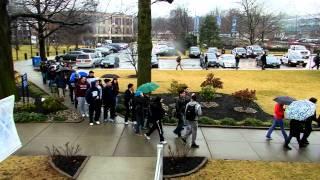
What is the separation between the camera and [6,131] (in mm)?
7121

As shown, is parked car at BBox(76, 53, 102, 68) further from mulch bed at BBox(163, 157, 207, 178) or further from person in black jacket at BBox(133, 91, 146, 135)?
mulch bed at BBox(163, 157, 207, 178)

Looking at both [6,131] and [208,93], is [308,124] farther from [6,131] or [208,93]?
[6,131]

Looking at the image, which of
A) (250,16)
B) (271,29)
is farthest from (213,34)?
(271,29)

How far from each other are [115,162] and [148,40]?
264 inches

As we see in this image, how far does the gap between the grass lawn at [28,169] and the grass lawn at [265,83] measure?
10.4 meters

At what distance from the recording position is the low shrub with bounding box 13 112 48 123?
13180 mm

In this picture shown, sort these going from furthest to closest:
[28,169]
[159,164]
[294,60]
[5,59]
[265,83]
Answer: [294,60] < [265,83] < [5,59] < [28,169] < [159,164]

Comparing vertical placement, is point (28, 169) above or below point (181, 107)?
below

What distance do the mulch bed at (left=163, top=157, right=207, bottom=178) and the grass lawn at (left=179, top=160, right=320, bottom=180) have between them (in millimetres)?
170

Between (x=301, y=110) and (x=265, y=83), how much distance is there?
14.3 m

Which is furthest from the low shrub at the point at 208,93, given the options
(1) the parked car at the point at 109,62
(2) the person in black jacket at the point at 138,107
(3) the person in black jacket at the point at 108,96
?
(1) the parked car at the point at 109,62

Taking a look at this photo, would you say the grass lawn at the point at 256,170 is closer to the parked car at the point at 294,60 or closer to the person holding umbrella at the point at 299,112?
the person holding umbrella at the point at 299,112

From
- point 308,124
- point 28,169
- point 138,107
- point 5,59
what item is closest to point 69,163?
point 28,169

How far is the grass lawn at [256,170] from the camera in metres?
8.59
